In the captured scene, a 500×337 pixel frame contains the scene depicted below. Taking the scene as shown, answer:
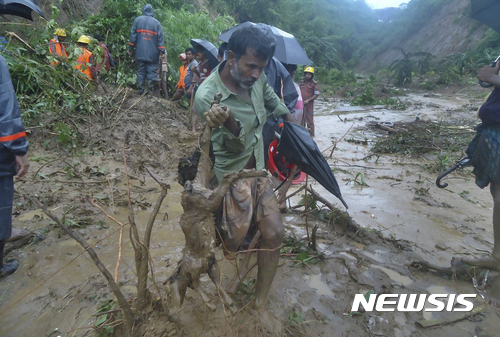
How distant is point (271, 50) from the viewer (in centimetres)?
189

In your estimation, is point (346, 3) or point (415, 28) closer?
point (415, 28)

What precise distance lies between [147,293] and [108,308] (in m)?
0.46

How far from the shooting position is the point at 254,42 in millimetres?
1844

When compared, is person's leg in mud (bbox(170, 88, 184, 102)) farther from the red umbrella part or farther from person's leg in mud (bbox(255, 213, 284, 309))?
person's leg in mud (bbox(255, 213, 284, 309))

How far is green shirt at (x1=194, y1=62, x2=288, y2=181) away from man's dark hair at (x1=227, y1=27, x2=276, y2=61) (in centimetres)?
21

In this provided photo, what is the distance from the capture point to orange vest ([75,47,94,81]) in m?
5.59

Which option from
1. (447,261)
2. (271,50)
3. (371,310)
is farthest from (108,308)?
(447,261)

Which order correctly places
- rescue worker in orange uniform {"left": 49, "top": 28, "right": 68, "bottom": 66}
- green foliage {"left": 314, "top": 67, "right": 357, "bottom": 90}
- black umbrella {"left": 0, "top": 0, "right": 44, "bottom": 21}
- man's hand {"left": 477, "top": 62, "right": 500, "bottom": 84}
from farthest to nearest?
green foliage {"left": 314, "top": 67, "right": 357, "bottom": 90}
rescue worker in orange uniform {"left": 49, "top": 28, "right": 68, "bottom": 66}
black umbrella {"left": 0, "top": 0, "right": 44, "bottom": 21}
man's hand {"left": 477, "top": 62, "right": 500, "bottom": 84}

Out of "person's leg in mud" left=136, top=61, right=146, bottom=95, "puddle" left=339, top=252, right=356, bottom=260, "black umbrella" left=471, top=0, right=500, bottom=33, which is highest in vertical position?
"black umbrella" left=471, top=0, right=500, bottom=33

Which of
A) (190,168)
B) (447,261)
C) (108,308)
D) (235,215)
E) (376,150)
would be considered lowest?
(376,150)

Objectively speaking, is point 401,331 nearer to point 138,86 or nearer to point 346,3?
point 138,86

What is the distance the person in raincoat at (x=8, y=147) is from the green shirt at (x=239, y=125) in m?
1.32

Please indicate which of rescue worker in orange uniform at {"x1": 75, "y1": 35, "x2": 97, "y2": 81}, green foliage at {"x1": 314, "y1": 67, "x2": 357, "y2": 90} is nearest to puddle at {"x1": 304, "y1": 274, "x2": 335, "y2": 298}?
rescue worker in orange uniform at {"x1": 75, "y1": 35, "x2": 97, "y2": 81}

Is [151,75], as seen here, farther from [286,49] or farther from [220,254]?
[220,254]
